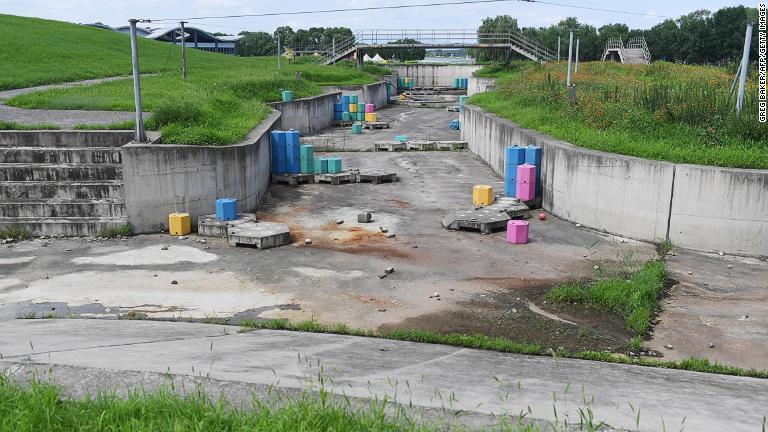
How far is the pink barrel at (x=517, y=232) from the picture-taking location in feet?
46.3

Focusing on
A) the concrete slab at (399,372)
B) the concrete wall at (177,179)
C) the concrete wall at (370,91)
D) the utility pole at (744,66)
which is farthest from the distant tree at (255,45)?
the concrete slab at (399,372)

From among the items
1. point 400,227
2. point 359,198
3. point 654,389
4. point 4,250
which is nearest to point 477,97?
point 359,198

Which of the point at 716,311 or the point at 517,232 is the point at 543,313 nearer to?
the point at 716,311

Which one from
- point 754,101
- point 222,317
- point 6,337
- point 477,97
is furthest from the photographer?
point 477,97

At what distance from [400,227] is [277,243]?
2.94m

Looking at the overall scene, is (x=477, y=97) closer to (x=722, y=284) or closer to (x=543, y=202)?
(x=543, y=202)

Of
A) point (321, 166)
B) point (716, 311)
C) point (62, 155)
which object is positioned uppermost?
point (62, 155)

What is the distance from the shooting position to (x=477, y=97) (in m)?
31.8

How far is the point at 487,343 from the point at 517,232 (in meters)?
5.63

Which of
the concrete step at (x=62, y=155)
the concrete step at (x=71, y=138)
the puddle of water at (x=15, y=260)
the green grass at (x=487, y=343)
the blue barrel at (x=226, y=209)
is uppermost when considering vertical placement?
the concrete step at (x=71, y=138)

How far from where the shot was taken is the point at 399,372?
6.92 metres

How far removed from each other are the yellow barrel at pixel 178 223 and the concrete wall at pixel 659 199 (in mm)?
8600

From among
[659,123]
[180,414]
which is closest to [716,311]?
[659,123]

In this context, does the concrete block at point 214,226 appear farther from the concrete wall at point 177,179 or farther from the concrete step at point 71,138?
the concrete step at point 71,138
